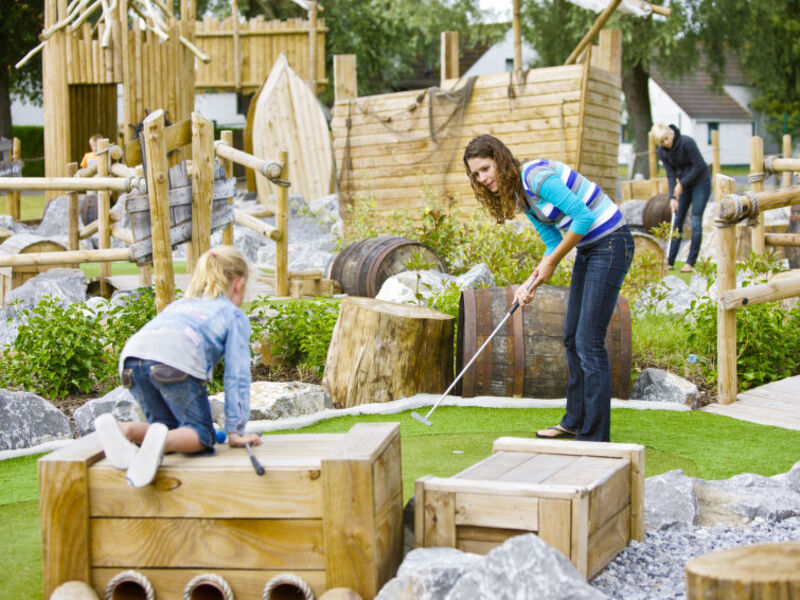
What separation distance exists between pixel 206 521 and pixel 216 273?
0.89 meters

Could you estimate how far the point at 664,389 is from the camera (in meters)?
6.32

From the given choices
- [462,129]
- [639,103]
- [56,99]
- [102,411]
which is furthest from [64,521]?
[639,103]

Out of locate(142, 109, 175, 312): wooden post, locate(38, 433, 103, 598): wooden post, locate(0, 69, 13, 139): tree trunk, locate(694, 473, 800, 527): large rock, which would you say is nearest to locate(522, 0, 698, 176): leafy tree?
locate(0, 69, 13, 139): tree trunk

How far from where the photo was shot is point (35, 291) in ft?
29.7

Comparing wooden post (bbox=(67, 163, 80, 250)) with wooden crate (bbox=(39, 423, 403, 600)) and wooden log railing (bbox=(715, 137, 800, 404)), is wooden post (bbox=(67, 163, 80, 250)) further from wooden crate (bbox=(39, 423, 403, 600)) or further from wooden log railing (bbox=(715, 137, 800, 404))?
wooden crate (bbox=(39, 423, 403, 600))

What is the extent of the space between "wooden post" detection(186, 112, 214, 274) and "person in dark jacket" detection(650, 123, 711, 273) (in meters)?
6.59

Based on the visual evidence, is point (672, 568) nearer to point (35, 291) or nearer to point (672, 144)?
point (35, 291)

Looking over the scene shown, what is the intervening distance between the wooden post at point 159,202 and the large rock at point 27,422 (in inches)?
38.3

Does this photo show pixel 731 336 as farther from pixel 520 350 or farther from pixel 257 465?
pixel 257 465

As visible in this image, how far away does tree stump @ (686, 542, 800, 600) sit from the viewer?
239 cm

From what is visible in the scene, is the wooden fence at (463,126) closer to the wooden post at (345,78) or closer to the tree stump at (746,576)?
the wooden post at (345,78)

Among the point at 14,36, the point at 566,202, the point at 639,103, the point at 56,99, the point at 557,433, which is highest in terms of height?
the point at 14,36

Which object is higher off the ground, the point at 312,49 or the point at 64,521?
the point at 312,49

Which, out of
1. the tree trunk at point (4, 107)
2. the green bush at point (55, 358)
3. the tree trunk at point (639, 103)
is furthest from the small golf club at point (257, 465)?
the tree trunk at point (4, 107)
